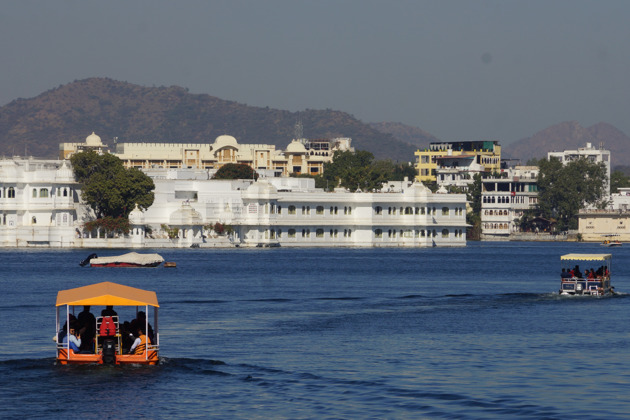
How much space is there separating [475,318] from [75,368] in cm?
1947

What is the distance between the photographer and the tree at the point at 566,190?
520ft

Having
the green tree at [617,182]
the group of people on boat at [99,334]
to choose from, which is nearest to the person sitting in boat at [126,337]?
the group of people on boat at [99,334]

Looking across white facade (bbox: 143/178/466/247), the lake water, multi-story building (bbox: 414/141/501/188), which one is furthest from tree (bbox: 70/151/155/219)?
multi-story building (bbox: 414/141/501/188)

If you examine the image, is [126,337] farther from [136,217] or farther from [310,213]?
[310,213]

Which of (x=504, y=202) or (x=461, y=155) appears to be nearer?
(x=504, y=202)

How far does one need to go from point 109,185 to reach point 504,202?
223 feet

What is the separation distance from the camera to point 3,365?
3170 centimetres

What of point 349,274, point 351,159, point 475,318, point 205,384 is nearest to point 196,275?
point 349,274

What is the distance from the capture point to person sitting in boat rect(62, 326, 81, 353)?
30609 millimetres

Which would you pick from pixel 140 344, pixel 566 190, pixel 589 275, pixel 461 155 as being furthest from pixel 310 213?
pixel 140 344

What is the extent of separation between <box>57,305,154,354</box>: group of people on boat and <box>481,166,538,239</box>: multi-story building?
133 meters

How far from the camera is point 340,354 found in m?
35.0

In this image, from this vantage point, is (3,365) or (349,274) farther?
(349,274)

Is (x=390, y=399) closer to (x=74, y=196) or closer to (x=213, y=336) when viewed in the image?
(x=213, y=336)
